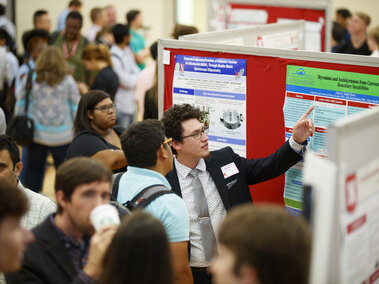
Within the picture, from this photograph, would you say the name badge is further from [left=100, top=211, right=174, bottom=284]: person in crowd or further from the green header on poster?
[left=100, top=211, right=174, bottom=284]: person in crowd

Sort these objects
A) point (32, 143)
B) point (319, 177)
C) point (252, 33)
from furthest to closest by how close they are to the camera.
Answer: point (32, 143) → point (252, 33) → point (319, 177)

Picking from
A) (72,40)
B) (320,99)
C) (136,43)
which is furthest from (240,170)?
(136,43)

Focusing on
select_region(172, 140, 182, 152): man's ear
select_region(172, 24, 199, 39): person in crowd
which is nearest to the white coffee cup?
select_region(172, 140, 182, 152): man's ear

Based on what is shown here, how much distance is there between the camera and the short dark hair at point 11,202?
183 cm

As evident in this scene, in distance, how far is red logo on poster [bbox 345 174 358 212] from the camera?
5.93 ft

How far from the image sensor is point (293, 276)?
1614mm

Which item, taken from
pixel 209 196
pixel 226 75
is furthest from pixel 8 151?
pixel 226 75

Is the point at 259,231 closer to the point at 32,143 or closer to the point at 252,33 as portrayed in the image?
the point at 252,33

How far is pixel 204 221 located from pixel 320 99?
905mm

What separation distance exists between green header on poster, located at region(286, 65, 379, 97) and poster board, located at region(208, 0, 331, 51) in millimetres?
2794

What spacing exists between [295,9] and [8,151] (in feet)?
13.2

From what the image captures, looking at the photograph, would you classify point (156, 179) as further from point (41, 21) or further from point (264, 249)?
point (41, 21)

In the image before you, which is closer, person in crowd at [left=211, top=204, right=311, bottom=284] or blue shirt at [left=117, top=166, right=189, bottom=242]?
person in crowd at [left=211, top=204, right=311, bottom=284]

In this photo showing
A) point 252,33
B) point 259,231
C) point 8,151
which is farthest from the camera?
point 252,33
